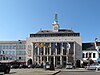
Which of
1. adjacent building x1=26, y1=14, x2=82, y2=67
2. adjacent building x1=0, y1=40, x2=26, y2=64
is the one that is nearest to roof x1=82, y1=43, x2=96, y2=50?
adjacent building x1=26, y1=14, x2=82, y2=67

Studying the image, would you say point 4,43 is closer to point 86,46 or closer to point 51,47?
point 51,47

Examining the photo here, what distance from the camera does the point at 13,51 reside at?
130m

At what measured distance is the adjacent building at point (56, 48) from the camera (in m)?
121

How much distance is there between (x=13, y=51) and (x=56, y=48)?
23198 millimetres

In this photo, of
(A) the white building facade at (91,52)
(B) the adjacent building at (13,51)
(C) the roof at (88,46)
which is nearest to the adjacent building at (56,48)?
(A) the white building facade at (91,52)

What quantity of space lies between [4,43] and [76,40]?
3507cm

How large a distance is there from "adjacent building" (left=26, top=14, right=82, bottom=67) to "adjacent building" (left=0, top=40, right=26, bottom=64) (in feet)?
18.1

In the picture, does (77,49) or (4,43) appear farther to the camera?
(4,43)

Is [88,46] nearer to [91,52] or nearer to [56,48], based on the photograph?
[91,52]

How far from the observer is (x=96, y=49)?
120062 mm

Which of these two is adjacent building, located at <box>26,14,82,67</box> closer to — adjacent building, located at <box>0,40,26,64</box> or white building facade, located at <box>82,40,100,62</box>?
white building facade, located at <box>82,40,100,62</box>

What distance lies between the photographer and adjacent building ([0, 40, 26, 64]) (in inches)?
5098

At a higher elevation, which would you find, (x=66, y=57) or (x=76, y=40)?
(x=76, y=40)

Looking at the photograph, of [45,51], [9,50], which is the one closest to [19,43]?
[9,50]
